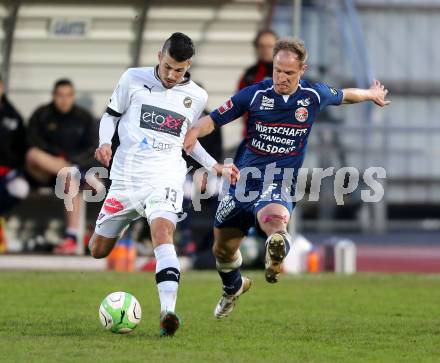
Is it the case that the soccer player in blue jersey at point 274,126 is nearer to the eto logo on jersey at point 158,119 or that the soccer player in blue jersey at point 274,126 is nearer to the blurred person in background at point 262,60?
the eto logo on jersey at point 158,119

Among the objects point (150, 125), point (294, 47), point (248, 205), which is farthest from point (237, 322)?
point (294, 47)

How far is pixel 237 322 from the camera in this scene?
956 centimetres

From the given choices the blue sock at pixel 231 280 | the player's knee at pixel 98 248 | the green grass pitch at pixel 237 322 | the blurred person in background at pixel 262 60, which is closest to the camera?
the green grass pitch at pixel 237 322

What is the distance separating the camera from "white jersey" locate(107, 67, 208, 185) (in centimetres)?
919

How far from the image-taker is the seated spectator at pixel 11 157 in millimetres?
15969

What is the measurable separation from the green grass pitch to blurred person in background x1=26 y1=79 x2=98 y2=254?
4.87 ft

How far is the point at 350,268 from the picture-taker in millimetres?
16547

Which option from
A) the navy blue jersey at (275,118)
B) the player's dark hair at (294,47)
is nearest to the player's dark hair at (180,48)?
the navy blue jersey at (275,118)

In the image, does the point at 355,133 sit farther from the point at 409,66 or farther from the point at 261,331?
the point at 261,331

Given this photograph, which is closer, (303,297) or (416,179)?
(303,297)

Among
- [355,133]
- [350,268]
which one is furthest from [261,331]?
[355,133]

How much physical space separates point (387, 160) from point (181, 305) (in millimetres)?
10492

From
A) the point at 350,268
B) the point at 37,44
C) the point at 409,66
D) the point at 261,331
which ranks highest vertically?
the point at 409,66

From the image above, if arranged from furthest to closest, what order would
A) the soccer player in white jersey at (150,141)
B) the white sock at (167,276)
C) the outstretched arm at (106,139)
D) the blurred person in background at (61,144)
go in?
the blurred person in background at (61,144) < the soccer player in white jersey at (150,141) < the outstretched arm at (106,139) < the white sock at (167,276)
